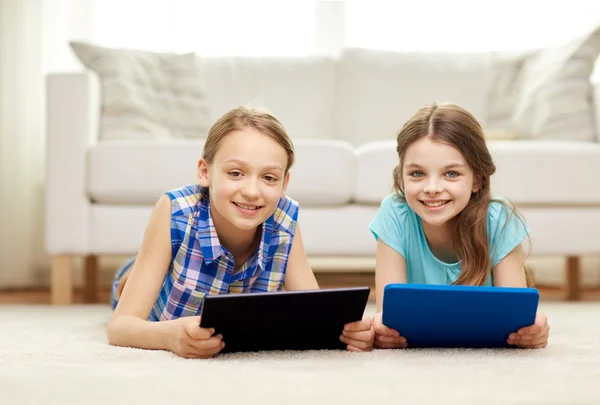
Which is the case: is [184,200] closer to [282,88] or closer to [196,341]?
[196,341]

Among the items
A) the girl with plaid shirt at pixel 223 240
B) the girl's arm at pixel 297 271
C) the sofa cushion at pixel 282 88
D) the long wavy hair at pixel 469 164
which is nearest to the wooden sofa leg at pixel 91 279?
the sofa cushion at pixel 282 88

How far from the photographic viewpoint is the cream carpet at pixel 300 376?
2.87ft

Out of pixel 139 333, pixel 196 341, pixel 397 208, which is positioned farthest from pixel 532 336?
pixel 139 333

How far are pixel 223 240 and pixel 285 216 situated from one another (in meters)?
0.13

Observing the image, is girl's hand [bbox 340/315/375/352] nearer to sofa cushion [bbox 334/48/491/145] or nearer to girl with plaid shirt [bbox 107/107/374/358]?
girl with plaid shirt [bbox 107/107/374/358]

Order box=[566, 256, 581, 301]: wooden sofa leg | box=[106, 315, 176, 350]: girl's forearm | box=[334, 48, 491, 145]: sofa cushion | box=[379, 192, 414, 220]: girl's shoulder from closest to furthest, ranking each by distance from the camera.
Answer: box=[106, 315, 176, 350]: girl's forearm → box=[379, 192, 414, 220]: girl's shoulder → box=[566, 256, 581, 301]: wooden sofa leg → box=[334, 48, 491, 145]: sofa cushion

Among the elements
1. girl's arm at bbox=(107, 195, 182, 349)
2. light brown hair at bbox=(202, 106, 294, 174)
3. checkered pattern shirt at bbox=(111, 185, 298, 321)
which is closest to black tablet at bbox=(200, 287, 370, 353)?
girl's arm at bbox=(107, 195, 182, 349)

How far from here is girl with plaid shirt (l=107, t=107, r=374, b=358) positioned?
1334 millimetres

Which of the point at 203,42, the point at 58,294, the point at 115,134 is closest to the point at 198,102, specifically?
the point at 115,134

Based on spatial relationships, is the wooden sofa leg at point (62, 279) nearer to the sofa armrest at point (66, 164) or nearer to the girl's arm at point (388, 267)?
the sofa armrest at point (66, 164)

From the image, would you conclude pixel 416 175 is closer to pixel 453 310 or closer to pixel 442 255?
pixel 442 255

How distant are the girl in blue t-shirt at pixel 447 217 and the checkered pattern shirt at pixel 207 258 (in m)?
0.21

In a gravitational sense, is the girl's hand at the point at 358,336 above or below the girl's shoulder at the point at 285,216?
below

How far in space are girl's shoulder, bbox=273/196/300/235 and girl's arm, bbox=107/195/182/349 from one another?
0.21 metres
